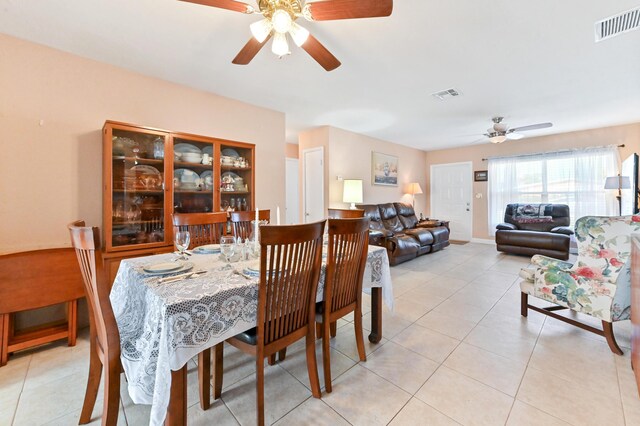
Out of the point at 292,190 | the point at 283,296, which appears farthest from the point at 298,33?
the point at 292,190

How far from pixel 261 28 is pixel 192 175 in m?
1.83

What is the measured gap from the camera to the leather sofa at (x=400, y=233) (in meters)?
4.16

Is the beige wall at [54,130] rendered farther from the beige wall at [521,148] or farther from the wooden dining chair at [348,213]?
the beige wall at [521,148]

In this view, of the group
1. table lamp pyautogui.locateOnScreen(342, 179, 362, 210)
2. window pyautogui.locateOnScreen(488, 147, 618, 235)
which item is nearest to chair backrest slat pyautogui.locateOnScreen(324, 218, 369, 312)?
table lamp pyautogui.locateOnScreen(342, 179, 362, 210)

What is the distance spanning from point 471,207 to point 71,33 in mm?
7489

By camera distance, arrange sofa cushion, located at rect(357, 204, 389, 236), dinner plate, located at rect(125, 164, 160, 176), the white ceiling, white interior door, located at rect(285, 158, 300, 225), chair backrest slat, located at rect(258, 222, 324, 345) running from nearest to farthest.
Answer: chair backrest slat, located at rect(258, 222, 324, 345), the white ceiling, dinner plate, located at rect(125, 164, 160, 176), sofa cushion, located at rect(357, 204, 389, 236), white interior door, located at rect(285, 158, 300, 225)

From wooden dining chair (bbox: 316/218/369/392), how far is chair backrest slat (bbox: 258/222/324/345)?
13 cm

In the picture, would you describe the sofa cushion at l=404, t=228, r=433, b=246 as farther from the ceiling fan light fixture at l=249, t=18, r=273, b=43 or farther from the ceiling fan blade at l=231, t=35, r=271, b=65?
the ceiling fan light fixture at l=249, t=18, r=273, b=43

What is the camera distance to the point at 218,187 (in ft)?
9.77

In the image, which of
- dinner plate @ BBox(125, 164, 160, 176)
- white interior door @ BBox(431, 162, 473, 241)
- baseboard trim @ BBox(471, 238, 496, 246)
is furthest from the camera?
white interior door @ BBox(431, 162, 473, 241)

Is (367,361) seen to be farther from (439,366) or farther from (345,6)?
(345,6)

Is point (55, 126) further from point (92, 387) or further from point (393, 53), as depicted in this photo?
point (393, 53)

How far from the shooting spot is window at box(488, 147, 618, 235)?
4906 millimetres

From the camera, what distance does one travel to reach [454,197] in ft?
22.5
